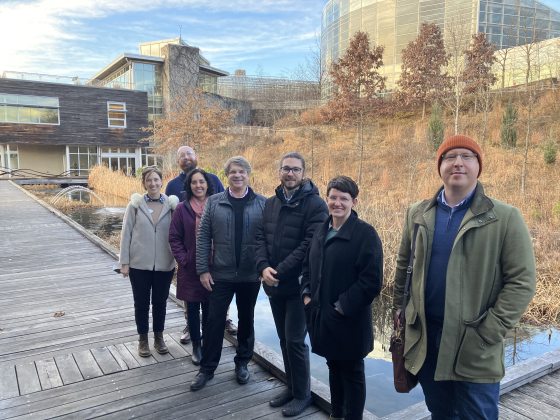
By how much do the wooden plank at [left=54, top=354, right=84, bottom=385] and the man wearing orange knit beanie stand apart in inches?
98.6

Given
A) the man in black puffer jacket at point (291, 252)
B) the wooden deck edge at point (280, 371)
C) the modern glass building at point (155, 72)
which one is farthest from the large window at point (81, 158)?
the man in black puffer jacket at point (291, 252)

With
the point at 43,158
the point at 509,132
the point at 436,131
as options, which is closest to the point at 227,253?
the point at 509,132

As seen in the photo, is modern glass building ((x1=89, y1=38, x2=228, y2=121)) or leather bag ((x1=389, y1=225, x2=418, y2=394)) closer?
leather bag ((x1=389, y1=225, x2=418, y2=394))

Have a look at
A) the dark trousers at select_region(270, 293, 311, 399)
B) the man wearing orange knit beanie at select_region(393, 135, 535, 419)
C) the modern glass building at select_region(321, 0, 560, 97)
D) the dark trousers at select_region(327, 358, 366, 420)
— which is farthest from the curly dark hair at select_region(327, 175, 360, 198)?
the modern glass building at select_region(321, 0, 560, 97)

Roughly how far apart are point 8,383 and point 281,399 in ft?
6.56

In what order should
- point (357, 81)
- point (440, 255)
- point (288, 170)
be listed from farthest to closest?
point (357, 81), point (288, 170), point (440, 255)

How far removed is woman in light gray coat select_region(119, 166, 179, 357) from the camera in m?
3.43

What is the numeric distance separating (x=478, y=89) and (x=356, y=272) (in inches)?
827

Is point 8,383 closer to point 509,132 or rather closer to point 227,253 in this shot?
point 227,253

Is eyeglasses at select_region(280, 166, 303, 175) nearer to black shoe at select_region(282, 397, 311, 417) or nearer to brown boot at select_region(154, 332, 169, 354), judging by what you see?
black shoe at select_region(282, 397, 311, 417)

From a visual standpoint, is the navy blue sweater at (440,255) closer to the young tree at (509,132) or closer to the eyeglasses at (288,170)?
the eyeglasses at (288,170)

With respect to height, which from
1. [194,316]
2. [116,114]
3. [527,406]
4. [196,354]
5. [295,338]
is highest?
[116,114]

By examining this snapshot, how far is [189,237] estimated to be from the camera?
10.8 feet

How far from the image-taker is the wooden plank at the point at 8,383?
2.95 meters
